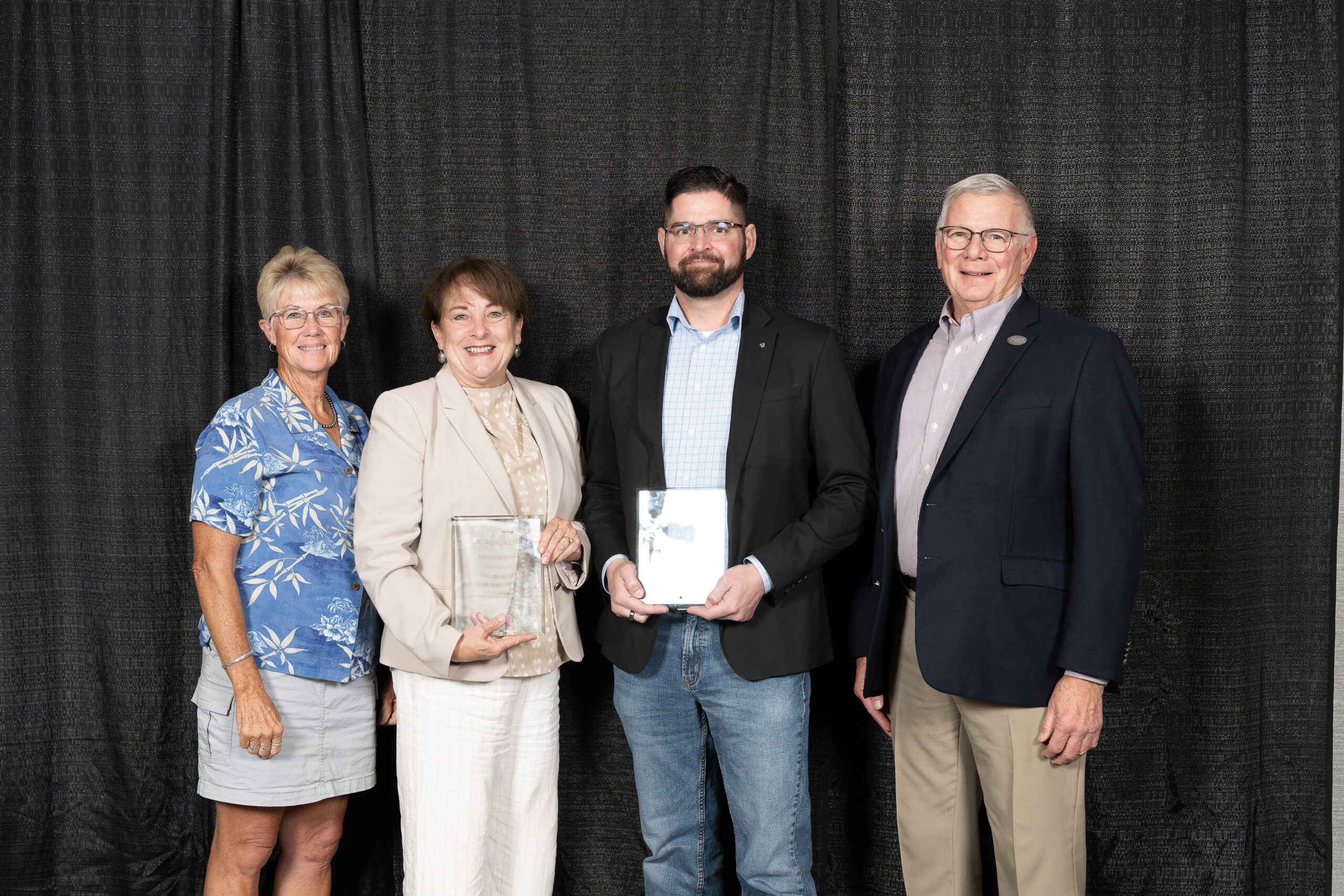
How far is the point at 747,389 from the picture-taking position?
1.99 metres

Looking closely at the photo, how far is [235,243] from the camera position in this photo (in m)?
2.59

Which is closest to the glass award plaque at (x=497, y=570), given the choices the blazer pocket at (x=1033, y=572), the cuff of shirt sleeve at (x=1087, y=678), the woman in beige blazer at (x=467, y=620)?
the woman in beige blazer at (x=467, y=620)

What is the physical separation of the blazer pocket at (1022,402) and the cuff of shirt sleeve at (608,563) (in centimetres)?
86

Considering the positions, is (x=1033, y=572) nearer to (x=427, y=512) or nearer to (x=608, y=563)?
(x=608, y=563)

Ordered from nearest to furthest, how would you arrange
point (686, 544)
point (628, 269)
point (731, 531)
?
point (686, 544), point (731, 531), point (628, 269)

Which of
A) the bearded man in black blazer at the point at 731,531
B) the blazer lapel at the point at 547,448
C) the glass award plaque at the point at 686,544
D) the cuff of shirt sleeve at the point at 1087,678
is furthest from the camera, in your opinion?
the blazer lapel at the point at 547,448

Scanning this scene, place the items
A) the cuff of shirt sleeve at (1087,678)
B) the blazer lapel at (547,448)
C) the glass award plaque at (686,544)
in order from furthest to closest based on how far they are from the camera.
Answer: the blazer lapel at (547,448)
the glass award plaque at (686,544)
the cuff of shirt sleeve at (1087,678)

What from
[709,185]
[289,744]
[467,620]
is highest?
Answer: [709,185]

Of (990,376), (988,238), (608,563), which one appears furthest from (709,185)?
(608,563)

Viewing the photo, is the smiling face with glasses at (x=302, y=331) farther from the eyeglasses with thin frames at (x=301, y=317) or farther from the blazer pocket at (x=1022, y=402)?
the blazer pocket at (x=1022, y=402)

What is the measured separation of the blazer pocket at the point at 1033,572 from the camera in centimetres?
178

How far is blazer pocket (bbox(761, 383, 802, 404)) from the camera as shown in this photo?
1.98m

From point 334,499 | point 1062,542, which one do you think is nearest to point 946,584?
point 1062,542

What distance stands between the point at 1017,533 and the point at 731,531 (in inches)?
23.2
